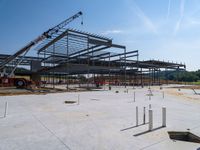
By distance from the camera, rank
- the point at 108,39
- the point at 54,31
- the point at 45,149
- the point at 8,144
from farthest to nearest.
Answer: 1. the point at 108,39
2. the point at 54,31
3. the point at 8,144
4. the point at 45,149

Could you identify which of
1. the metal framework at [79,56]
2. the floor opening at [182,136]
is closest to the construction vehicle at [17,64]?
the metal framework at [79,56]

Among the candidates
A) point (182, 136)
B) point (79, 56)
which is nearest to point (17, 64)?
point (79, 56)

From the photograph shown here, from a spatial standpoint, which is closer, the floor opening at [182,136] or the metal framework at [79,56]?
the floor opening at [182,136]

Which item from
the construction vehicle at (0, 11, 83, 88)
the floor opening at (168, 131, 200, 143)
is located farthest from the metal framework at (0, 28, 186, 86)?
the floor opening at (168, 131, 200, 143)

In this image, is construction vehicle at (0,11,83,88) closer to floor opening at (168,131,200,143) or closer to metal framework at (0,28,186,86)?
metal framework at (0,28,186,86)

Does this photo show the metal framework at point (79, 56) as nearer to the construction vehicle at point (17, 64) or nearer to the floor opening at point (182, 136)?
the construction vehicle at point (17, 64)

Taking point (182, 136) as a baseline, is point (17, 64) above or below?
above

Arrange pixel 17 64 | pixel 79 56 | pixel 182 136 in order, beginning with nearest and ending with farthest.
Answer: pixel 182 136, pixel 17 64, pixel 79 56

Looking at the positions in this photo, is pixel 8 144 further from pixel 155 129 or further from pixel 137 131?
pixel 155 129

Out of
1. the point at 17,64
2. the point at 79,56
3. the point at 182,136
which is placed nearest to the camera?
the point at 182,136

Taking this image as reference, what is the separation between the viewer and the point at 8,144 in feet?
14.1

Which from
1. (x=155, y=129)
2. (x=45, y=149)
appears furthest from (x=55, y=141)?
→ (x=155, y=129)

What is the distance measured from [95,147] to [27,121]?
12.0ft

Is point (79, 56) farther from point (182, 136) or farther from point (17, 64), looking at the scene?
point (182, 136)
